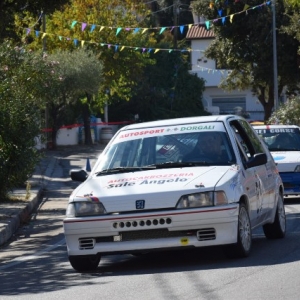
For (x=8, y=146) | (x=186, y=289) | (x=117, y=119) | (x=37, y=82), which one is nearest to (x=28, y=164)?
(x=8, y=146)

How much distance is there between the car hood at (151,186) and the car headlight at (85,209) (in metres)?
0.05

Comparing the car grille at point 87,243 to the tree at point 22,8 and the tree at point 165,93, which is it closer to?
the tree at point 22,8

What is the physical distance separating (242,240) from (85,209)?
70.9 inches

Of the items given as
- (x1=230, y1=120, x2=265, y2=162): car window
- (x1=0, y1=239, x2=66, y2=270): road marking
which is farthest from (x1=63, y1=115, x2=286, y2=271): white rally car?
(x1=0, y1=239, x2=66, y2=270): road marking

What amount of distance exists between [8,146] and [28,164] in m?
0.69

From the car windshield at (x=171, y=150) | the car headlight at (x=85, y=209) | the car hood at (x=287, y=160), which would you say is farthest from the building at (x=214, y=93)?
the car headlight at (x=85, y=209)

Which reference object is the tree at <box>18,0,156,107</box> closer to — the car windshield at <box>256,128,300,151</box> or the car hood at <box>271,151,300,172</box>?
the car windshield at <box>256,128,300,151</box>

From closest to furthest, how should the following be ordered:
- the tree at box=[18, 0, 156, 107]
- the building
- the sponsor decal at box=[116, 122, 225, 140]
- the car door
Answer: the car door, the sponsor decal at box=[116, 122, 225, 140], the tree at box=[18, 0, 156, 107], the building

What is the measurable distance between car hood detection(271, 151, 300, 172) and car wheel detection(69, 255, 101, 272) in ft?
28.9

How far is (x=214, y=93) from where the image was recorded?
248 feet

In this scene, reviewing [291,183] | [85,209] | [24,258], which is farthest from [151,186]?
[291,183]

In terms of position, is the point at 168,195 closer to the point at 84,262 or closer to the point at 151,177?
the point at 151,177

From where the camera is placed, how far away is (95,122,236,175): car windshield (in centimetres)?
1100

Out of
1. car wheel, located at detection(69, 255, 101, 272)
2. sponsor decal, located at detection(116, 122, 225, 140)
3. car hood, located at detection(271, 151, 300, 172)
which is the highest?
sponsor decal, located at detection(116, 122, 225, 140)
